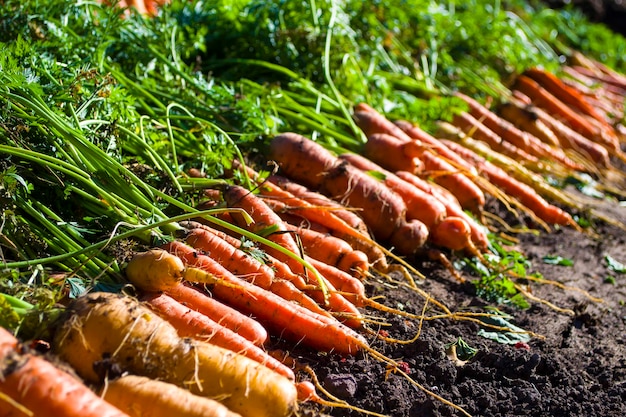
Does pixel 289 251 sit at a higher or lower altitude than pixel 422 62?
lower

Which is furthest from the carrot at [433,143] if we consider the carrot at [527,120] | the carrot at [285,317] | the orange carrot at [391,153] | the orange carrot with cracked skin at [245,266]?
the carrot at [285,317]

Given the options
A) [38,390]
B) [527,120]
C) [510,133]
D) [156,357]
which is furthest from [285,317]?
[527,120]

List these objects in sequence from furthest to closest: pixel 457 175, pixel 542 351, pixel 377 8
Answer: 1. pixel 377 8
2. pixel 457 175
3. pixel 542 351

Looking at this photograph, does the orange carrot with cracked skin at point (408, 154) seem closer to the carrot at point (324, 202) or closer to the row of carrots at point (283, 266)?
the row of carrots at point (283, 266)

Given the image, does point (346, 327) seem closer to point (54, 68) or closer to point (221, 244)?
point (221, 244)

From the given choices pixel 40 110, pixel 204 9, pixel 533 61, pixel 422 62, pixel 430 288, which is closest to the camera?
pixel 40 110

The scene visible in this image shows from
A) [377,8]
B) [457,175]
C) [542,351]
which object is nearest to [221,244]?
[542,351]

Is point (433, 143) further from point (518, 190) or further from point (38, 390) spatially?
point (38, 390)

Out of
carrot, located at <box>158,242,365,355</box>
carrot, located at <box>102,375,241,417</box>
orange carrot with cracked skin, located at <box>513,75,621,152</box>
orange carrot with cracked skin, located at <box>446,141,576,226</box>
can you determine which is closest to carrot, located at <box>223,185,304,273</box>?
carrot, located at <box>158,242,365,355</box>
